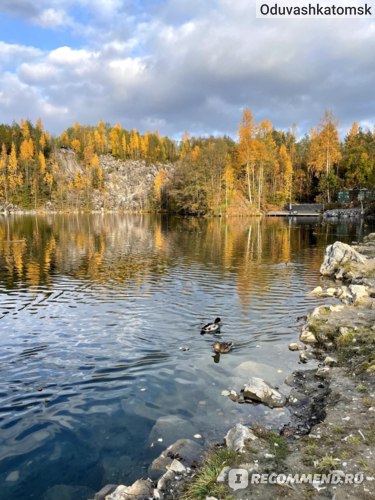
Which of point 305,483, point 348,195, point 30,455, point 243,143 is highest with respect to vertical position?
point 243,143

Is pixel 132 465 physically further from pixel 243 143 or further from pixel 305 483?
pixel 243 143

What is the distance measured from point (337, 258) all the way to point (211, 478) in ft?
97.9

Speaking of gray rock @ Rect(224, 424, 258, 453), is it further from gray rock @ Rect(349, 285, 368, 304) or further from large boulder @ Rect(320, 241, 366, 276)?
large boulder @ Rect(320, 241, 366, 276)

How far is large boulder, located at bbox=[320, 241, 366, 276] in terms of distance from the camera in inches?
1344

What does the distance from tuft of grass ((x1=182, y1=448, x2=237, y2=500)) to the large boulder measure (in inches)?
1079

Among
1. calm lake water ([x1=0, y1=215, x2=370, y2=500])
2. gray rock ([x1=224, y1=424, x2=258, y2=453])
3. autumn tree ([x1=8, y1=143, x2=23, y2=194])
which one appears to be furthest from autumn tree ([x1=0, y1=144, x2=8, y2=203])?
gray rock ([x1=224, y1=424, x2=258, y2=453])

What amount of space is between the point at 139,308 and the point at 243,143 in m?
103

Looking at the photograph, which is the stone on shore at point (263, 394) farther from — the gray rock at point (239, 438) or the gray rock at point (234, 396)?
the gray rock at point (239, 438)

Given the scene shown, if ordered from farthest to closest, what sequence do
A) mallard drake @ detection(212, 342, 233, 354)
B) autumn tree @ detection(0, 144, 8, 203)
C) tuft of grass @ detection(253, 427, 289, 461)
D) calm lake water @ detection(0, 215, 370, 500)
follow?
autumn tree @ detection(0, 144, 8, 203) < mallard drake @ detection(212, 342, 233, 354) < calm lake water @ detection(0, 215, 370, 500) < tuft of grass @ detection(253, 427, 289, 461)

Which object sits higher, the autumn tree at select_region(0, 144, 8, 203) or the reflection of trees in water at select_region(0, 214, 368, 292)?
the autumn tree at select_region(0, 144, 8, 203)

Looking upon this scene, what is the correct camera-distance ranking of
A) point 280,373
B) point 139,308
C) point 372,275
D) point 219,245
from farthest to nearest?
point 219,245, point 372,275, point 139,308, point 280,373

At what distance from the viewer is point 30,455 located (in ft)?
34.0

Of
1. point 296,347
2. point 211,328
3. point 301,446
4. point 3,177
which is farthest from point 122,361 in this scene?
point 3,177

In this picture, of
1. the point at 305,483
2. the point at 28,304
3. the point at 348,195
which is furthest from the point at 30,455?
the point at 348,195
